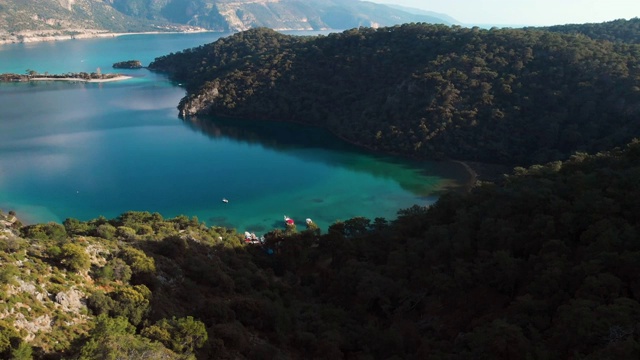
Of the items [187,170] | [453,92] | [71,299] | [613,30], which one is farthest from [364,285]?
[613,30]

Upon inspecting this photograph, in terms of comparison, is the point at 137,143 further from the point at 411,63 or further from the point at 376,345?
the point at 376,345

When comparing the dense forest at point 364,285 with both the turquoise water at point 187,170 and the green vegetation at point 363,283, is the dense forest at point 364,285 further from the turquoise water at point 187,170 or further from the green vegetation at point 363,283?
the turquoise water at point 187,170

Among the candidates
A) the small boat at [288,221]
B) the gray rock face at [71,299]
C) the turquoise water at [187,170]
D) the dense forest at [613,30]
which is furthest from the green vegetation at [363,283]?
the dense forest at [613,30]

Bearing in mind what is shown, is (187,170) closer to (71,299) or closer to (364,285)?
(364,285)

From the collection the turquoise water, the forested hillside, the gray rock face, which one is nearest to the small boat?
the turquoise water

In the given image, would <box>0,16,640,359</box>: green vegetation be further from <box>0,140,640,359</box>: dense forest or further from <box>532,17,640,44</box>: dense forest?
<box>532,17,640,44</box>: dense forest

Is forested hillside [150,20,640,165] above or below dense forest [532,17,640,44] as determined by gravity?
below
